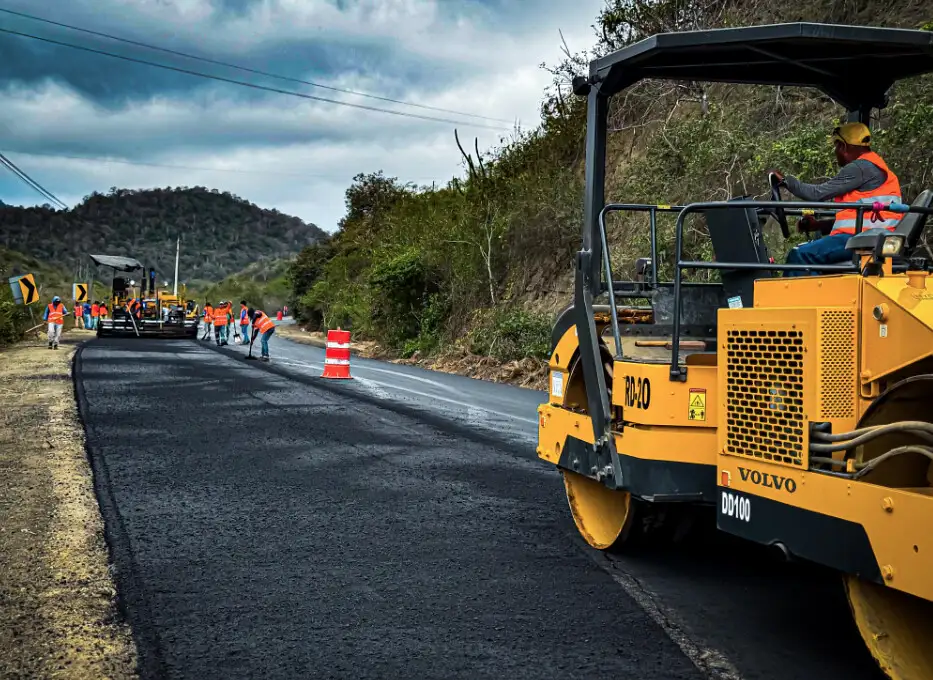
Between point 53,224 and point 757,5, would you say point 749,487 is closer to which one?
point 757,5

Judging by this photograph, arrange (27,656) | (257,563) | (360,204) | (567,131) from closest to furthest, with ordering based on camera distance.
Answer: (27,656) → (257,563) → (567,131) → (360,204)

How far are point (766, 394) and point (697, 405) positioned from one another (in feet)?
2.41

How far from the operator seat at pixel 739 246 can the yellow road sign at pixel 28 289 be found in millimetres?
27733

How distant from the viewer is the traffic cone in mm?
18859

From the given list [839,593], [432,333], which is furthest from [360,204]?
[839,593]

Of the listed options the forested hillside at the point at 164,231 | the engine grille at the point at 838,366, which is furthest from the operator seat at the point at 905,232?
the forested hillside at the point at 164,231

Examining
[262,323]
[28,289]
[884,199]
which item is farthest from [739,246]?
[28,289]

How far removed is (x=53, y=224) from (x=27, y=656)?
160 metres

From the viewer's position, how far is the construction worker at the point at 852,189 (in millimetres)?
4559

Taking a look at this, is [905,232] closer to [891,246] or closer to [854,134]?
[891,246]

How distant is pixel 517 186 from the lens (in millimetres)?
26234

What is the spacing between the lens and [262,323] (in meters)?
24.3

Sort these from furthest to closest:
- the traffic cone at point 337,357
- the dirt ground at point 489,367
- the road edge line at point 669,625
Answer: the dirt ground at point 489,367 → the traffic cone at point 337,357 → the road edge line at point 669,625

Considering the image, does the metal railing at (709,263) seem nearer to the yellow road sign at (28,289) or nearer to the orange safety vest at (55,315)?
the orange safety vest at (55,315)
